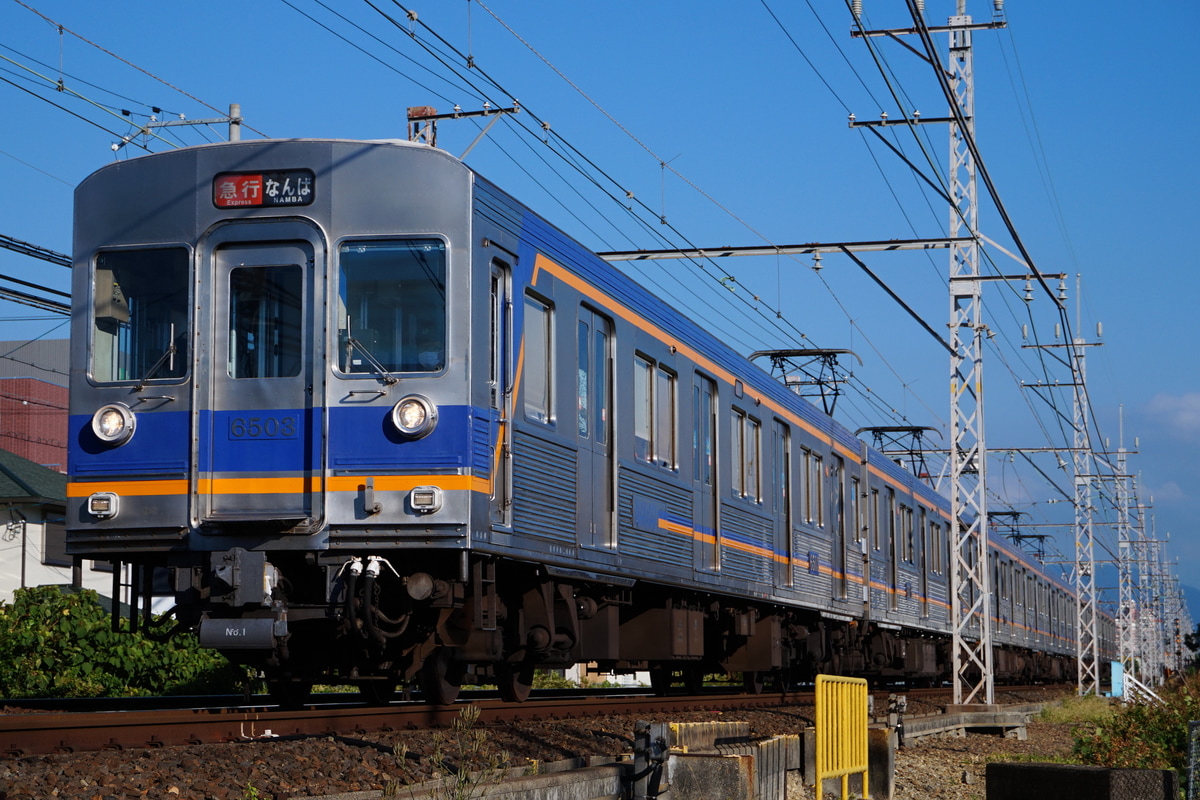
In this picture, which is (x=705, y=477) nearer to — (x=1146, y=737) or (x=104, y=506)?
(x=1146, y=737)

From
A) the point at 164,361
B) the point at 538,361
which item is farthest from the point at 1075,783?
the point at 164,361

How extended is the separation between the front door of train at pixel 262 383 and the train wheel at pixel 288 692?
1.75 meters

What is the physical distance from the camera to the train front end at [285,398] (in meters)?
8.76

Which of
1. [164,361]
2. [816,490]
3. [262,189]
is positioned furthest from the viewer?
[816,490]

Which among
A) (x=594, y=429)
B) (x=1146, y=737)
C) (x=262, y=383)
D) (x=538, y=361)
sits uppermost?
(x=538, y=361)

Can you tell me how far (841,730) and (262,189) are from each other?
530 cm

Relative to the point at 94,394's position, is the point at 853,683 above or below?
below

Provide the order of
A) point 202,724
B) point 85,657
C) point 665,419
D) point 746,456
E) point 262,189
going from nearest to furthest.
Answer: point 202,724, point 262,189, point 665,419, point 746,456, point 85,657

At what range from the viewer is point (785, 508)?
55.5 feet

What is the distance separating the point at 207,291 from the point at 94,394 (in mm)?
961

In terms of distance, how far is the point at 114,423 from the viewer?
913cm

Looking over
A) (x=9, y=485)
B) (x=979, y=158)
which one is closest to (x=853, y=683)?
(x=979, y=158)

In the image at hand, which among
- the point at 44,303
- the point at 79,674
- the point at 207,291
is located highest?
the point at 44,303

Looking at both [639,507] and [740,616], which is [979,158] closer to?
[639,507]
